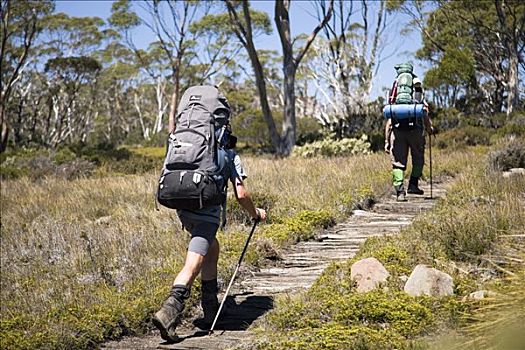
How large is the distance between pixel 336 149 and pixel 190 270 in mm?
15540

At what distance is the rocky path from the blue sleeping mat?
116 centimetres

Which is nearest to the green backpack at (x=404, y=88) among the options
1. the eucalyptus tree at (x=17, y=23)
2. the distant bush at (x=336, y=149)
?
the distant bush at (x=336, y=149)

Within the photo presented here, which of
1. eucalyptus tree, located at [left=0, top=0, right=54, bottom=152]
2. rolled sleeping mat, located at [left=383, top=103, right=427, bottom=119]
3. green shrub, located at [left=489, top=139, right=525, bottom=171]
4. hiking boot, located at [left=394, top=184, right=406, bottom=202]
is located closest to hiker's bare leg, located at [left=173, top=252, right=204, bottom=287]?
rolled sleeping mat, located at [left=383, top=103, right=427, bottom=119]

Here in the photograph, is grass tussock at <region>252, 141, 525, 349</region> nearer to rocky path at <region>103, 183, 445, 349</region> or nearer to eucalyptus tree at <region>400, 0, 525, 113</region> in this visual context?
rocky path at <region>103, 183, 445, 349</region>

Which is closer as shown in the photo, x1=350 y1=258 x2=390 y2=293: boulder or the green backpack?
x1=350 y1=258 x2=390 y2=293: boulder

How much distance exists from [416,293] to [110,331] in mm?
1996

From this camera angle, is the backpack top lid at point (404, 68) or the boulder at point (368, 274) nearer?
the boulder at point (368, 274)

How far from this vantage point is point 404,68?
340 inches

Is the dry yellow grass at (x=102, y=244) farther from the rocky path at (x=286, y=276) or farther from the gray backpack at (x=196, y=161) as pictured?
the gray backpack at (x=196, y=161)

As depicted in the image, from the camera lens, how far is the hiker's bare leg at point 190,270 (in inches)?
160

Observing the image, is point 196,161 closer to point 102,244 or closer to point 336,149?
point 102,244

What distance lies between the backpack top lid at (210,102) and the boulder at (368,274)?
145cm

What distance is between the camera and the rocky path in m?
4.16

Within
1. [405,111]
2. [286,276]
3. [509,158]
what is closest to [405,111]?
[405,111]
